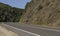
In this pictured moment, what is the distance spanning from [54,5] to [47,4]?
184 inches

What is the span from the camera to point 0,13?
164m

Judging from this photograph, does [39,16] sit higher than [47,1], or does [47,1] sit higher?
[47,1]

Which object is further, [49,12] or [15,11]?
[15,11]

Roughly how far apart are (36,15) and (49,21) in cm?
1110

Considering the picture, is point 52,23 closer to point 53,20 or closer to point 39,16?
point 53,20

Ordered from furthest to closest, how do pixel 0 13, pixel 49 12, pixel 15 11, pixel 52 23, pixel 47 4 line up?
pixel 15 11 < pixel 0 13 < pixel 47 4 < pixel 49 12 < pixel 52 23

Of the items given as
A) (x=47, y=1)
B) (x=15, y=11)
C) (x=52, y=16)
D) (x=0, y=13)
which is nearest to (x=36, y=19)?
(x=47, y=1)

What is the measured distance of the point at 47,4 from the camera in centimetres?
5688

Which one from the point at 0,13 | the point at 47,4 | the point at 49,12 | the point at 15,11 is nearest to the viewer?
the point at 49,12

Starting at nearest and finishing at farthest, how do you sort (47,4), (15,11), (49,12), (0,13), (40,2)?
1. (49,12)
2. (47,4)
3. (40,2)
4. (0,13)
5. (15,11)

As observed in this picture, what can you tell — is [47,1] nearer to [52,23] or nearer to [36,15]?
[36,15]

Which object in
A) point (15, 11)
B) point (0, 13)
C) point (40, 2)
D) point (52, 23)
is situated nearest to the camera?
point (52, 23)

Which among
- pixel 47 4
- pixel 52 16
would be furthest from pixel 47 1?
pixel 52 16

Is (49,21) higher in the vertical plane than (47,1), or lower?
lower
